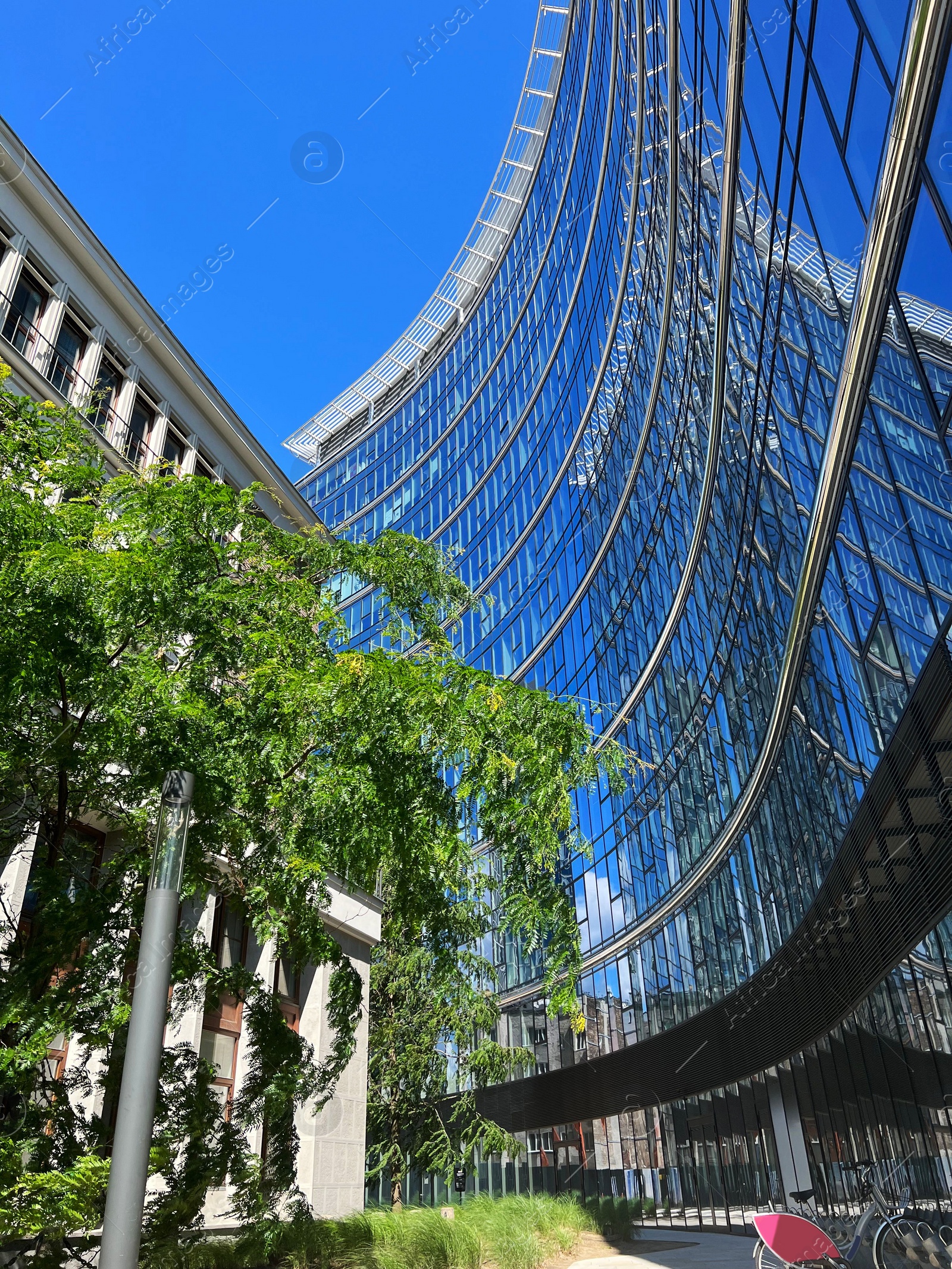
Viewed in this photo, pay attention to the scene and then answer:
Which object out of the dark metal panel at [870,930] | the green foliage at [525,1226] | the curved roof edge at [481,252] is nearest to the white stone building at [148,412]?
the green foliage at [525,1226]

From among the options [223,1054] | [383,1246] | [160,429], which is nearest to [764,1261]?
[383,1246]

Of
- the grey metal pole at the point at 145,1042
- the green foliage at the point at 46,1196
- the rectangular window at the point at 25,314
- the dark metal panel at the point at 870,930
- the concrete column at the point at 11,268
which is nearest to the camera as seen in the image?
the grey metal pole at the point at 145,1042

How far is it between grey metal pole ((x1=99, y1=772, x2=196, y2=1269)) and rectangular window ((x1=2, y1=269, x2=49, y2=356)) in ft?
42.7

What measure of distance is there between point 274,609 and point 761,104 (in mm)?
10176

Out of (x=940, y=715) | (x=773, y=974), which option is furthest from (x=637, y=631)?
(x=940, y=715)

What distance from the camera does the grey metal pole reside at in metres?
4.69

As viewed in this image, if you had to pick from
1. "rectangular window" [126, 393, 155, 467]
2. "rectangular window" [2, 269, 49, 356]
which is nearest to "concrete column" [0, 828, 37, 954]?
"rectangular window" [2, 269, 49, 356]

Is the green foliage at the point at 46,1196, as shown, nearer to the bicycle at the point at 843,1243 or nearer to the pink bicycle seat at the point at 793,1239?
→ the bicycle at the point at 843,1243

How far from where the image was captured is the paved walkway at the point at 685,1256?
1866 centimetres

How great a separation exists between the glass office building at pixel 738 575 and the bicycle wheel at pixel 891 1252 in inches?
96.6

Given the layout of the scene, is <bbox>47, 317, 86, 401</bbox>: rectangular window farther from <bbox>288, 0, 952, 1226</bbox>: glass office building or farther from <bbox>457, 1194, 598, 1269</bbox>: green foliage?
<bbox>457, 1194, 598, 1269</bbox>: green foliage

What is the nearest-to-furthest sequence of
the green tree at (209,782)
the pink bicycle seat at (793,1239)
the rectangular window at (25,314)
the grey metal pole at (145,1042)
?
the grey metal pole at (145,1042), the green tree at (209,782), the pink bicycle seat at (793,1239), the rectangular window at (25,314)

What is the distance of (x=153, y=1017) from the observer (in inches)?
203

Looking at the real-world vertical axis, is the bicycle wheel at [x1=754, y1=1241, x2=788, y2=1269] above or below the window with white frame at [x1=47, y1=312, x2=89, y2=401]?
below
